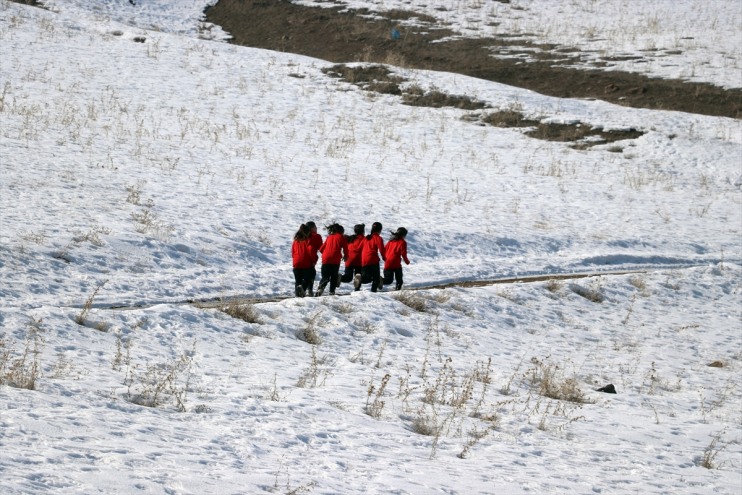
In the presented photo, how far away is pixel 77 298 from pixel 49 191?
561 centimetres

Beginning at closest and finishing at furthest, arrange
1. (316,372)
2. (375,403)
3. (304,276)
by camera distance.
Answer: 1. (375,403)
2. (316,372)
3. (304,276)

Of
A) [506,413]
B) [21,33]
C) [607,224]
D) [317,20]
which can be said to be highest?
[317,20]

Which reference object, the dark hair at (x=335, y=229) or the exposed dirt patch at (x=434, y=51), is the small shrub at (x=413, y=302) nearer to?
the dark hair at (x=335, y=229)

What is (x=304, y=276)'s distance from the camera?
13.6 m

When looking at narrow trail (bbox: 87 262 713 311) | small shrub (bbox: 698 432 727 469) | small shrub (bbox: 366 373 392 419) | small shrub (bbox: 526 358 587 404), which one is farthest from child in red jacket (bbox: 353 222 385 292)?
small shrub (bbox: 698 432 727 469)

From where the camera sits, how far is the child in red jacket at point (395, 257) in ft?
46.7

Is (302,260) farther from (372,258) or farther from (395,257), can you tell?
(395,257)

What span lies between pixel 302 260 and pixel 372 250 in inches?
58.3

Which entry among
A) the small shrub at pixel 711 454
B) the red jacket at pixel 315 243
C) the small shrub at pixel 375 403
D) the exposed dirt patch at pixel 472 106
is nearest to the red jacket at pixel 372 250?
the red jacket at pixel 315 243

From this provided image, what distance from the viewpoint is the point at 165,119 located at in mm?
24672

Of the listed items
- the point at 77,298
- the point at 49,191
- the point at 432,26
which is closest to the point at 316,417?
the point at 77,298

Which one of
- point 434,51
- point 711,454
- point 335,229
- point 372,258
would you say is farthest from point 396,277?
point 434,51

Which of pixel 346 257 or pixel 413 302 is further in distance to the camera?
pixel 346 257

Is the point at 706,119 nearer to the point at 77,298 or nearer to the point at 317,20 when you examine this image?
the point at 317,20
